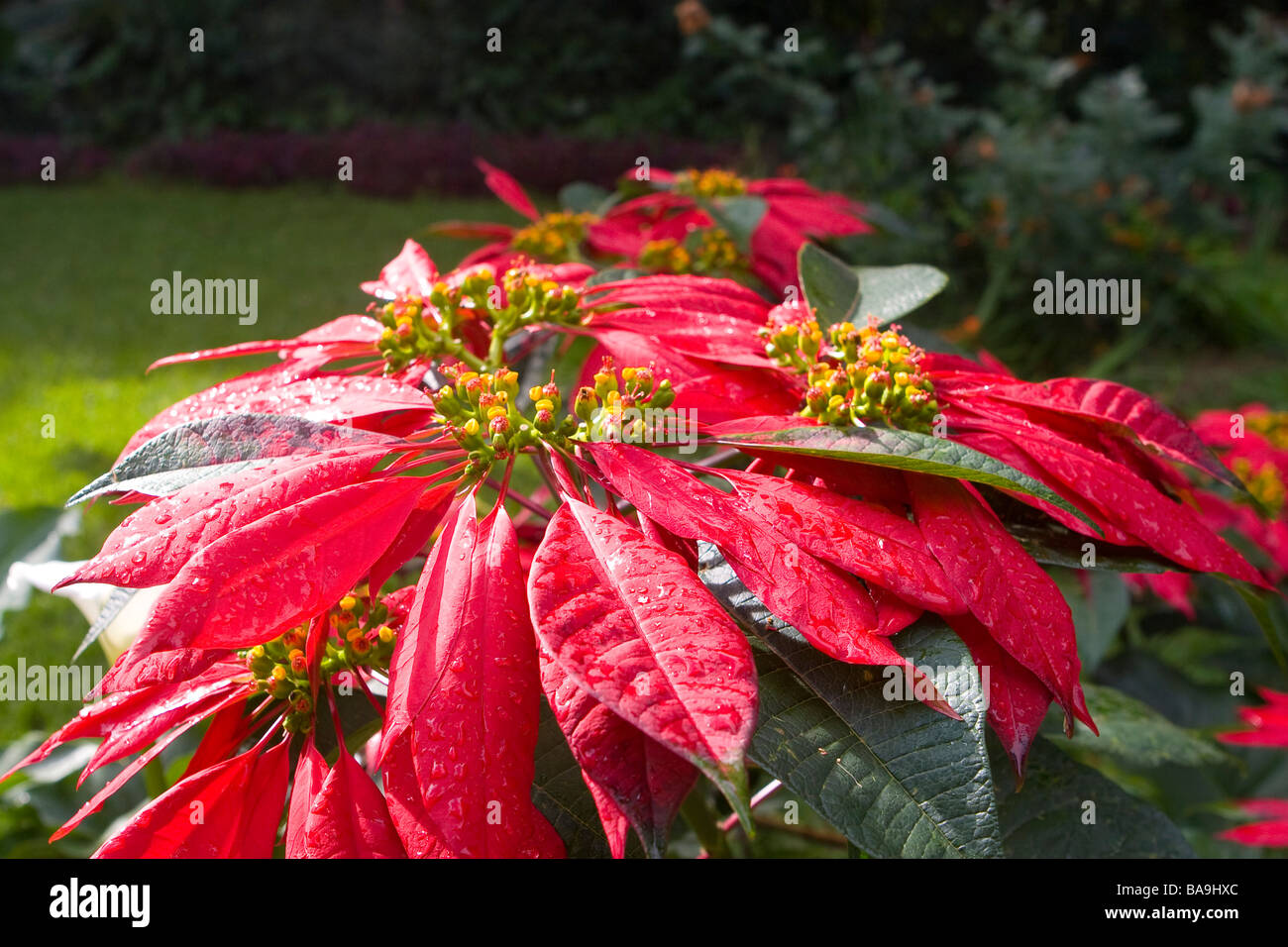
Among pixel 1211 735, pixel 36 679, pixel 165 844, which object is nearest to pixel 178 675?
pixel 165 844

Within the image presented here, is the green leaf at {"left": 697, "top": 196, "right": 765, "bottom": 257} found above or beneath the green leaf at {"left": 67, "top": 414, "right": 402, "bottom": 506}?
above

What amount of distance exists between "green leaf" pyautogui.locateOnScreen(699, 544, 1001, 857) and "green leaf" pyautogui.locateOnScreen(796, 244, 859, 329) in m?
0.25

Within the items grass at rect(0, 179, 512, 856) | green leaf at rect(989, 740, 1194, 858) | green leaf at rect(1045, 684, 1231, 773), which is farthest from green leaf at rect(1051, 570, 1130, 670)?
grass at rect(0, 179, 512, 856)

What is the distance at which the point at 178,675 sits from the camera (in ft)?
1.37

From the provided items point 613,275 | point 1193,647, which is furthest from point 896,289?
point 1193,647

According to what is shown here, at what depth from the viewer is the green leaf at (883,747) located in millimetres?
373

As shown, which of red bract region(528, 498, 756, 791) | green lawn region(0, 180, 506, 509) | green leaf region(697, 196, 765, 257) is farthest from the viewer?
green lawn region(0, 180, 506, 509)

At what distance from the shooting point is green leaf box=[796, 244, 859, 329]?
0.61m

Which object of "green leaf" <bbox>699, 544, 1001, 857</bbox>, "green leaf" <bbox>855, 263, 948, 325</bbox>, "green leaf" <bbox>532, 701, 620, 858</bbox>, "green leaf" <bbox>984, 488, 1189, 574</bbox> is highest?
"green leaf" <bbox>855, 263, 948, 325</bbox>

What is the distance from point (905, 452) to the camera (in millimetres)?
423

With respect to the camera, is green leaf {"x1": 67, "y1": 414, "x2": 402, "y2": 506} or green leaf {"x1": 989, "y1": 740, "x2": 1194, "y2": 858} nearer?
green leaf {"x1": 67, "y1": 414, "x2": 402, "y2": 506}

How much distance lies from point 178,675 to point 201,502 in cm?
8

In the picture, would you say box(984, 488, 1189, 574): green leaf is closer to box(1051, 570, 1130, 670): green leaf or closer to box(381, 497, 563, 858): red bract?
box(381, 497, 563, 858): red bract

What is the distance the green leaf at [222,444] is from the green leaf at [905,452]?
6.7 inches
